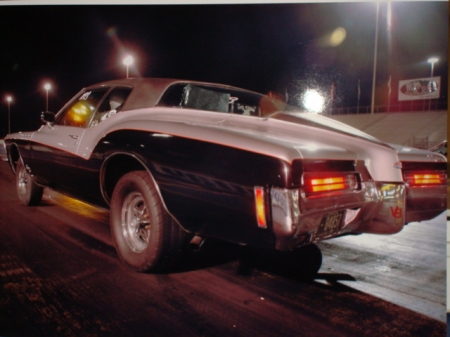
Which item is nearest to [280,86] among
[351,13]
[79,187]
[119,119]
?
[351,13]

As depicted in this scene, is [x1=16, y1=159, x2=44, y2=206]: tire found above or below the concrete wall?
below

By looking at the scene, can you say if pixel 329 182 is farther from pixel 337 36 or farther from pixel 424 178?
pixel 337 36

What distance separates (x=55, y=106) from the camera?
475 centimetres

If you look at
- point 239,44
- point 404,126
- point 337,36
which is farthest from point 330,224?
point 239,44

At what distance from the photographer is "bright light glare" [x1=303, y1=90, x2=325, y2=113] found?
3.32 meters

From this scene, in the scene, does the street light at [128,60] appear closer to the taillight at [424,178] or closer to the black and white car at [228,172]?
the black and white car at [228,172]

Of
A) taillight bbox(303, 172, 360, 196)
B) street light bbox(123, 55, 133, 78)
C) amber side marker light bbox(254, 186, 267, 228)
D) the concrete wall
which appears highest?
street light bbox(123, 55, 133, 78)

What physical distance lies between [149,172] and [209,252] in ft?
3.63

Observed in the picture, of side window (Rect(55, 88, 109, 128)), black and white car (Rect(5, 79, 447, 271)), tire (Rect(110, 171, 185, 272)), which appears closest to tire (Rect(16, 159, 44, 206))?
side window (Rect(55, 88, 109, 128))

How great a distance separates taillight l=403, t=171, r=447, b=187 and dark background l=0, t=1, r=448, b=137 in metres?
0.65

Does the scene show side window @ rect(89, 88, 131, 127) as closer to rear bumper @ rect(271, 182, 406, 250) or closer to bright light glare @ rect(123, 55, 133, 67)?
bright light glare @ rect(123, 55, 133, 67)

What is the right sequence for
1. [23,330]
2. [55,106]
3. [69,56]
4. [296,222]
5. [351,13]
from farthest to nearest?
[55,106]
[69,56]
[351,13]
[23,330]
[296,222]

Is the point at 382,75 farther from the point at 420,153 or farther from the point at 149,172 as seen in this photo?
the point at 149,172

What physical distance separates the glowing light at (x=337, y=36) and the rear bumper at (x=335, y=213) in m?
1.64
